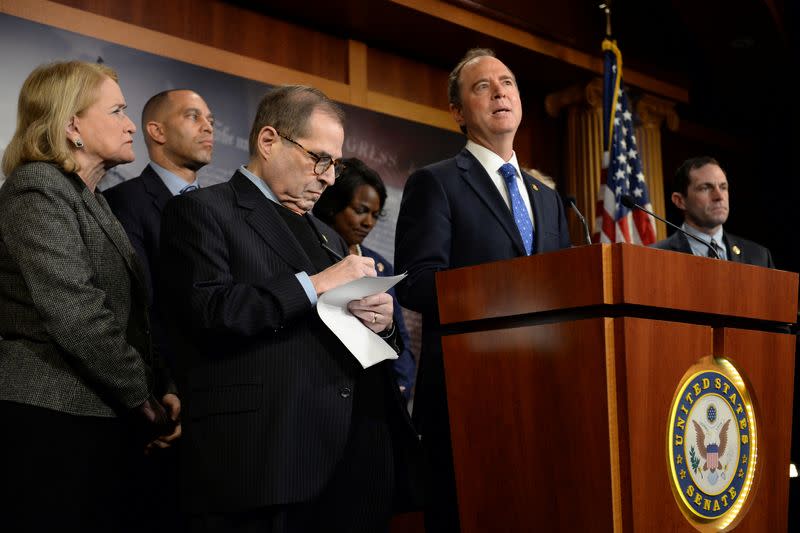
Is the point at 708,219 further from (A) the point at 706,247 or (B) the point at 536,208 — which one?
(B) the point at 536,208

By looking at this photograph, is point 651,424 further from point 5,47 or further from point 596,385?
point 5,47

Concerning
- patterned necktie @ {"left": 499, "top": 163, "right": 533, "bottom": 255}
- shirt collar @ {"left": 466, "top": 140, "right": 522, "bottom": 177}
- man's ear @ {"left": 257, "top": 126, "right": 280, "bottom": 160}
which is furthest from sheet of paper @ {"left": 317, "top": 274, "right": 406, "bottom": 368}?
shirt collar @ {"left": 466, "top": 140, "right": 522, "bottom": 177}

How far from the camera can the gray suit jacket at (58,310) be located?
6.23ft

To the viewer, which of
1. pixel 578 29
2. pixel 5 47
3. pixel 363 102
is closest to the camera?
pixel 5 47

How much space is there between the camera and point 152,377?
2129 mm

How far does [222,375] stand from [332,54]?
370 centimetres

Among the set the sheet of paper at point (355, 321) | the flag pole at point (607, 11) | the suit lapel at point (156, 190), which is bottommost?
the sheet of paper at point (355, 321)

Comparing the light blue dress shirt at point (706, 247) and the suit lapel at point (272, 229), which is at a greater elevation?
the suit lapel at point (272, 229)

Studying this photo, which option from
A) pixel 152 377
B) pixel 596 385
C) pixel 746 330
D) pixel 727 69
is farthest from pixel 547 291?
pixel 727 69

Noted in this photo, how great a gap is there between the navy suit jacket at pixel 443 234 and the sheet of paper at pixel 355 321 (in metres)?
0.20

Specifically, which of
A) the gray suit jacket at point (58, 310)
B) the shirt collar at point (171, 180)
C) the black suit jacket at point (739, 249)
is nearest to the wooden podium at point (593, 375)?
the gray suit jacket at point (58, 310)

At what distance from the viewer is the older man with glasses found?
1698mm

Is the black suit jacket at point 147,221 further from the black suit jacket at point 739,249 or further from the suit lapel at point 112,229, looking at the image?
the black suit jacket at point 739,249

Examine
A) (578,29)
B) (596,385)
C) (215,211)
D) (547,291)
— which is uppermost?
(578,29)
